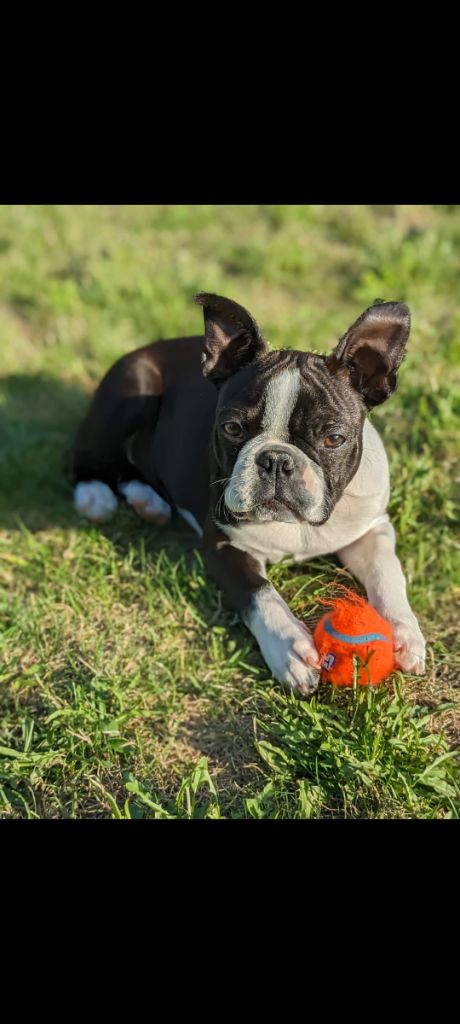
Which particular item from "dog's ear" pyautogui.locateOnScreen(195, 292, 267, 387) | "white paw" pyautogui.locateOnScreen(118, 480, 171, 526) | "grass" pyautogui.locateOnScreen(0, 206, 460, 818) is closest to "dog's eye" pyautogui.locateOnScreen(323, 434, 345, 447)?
"dog's ear" pyautogui.locateOnScreen(195, 292, 267, 387)

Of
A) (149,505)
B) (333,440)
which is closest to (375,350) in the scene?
(333,440)

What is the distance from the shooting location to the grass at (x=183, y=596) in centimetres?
380

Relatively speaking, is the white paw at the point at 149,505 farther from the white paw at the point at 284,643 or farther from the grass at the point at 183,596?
the white paw at the point at 284,643

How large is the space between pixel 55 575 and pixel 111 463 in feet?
2.56

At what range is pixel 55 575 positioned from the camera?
197 inches

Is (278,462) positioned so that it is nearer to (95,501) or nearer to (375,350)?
(375,350)

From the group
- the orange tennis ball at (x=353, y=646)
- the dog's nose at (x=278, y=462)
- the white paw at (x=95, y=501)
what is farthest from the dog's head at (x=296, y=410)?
the white paw at (x=95, y=501)

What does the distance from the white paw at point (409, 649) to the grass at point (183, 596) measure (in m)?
0.08

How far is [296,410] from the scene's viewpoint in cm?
394

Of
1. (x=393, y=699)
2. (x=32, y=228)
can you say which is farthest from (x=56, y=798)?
(x=32, y=228)

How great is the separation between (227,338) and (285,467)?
0.67m

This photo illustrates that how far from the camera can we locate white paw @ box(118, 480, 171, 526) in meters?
5.28

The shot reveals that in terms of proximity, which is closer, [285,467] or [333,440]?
[285,467]

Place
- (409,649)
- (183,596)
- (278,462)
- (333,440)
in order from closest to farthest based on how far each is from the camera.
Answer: (278,462)
(333,440)
(409,649)
(183,596)
